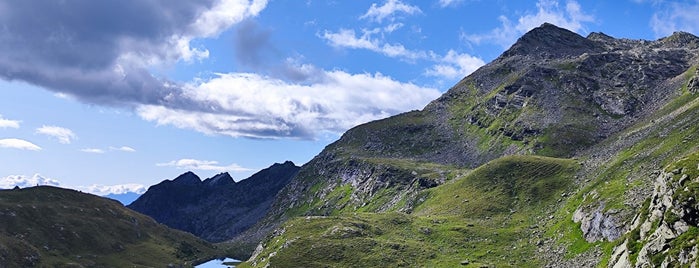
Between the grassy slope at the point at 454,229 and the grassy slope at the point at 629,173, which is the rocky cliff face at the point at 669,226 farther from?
the grassy slope at the point at 454,229

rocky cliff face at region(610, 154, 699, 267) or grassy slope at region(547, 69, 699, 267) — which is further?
grassy slope at region(547, 69, 699, 267)

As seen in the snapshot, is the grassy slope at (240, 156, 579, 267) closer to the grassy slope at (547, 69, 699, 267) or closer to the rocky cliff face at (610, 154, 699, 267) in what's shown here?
the grassy slope at (547, 69, 699, 267)

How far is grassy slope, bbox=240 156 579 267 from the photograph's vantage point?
11450cm

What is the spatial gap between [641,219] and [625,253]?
24.7 ft

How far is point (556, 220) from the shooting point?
11881cm

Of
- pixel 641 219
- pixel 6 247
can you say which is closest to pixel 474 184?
pixel 641 219

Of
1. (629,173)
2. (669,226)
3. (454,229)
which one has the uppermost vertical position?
(629,173)

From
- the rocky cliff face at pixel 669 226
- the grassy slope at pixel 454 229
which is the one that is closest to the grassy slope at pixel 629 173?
the grassy slope at pixel 454 229

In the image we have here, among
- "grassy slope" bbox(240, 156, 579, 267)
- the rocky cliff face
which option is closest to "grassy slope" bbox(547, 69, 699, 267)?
"grassy slope" bbox(240, 156, 579, 267)

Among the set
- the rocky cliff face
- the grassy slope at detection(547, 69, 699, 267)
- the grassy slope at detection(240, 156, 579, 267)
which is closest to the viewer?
the rocky cliff face

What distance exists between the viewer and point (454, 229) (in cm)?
12950

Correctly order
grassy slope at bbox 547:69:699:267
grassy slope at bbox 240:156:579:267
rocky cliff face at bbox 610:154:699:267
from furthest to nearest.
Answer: grassy slope at bbox 240:156:579:267 → grassy slope at bbox 547:69:699:267 → rocky cliff face at bbox 610:154:699:267

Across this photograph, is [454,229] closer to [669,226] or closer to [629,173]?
[629,173]

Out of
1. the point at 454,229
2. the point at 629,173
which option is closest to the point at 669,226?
the point at 629,173
